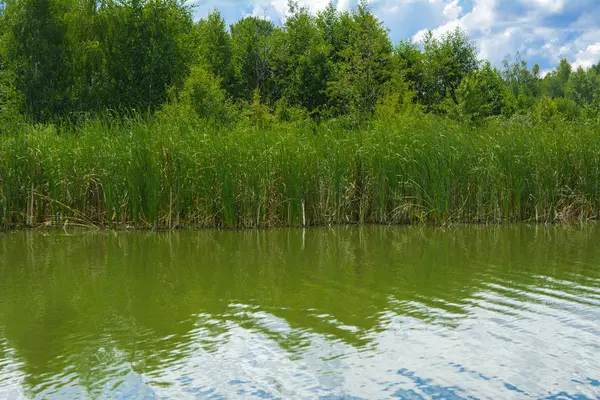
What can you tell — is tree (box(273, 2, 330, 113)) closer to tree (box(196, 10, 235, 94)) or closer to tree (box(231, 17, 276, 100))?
tree (box(231, 17, 276, 100))

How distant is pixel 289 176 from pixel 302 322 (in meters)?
5.42

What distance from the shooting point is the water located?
2924 mm

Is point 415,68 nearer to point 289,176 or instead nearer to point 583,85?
point 289,176

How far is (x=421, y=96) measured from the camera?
45.5m

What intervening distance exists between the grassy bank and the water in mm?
1941

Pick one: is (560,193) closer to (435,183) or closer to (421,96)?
(435,183)

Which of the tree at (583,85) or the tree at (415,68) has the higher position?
the tree at (583,85)

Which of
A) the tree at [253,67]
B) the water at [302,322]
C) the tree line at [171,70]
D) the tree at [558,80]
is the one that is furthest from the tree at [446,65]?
the tree at [558,80]

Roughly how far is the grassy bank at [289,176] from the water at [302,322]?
1.94 m

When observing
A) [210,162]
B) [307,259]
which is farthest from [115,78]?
[307,259]

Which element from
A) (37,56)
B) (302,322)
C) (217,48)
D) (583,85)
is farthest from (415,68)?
(583,85)

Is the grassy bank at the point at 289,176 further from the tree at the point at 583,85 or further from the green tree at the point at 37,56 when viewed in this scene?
the tree at the point at 583,85

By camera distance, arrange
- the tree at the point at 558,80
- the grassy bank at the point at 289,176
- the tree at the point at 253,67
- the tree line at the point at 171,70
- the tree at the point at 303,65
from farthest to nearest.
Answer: the tree at the point at 558,80 < the tree at the point at 253,67 < the tree at the point at 303,65 < the tree line at the point at 171,70 < the grassy bank at the point at 289,176

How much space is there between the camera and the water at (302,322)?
2.92 meters
